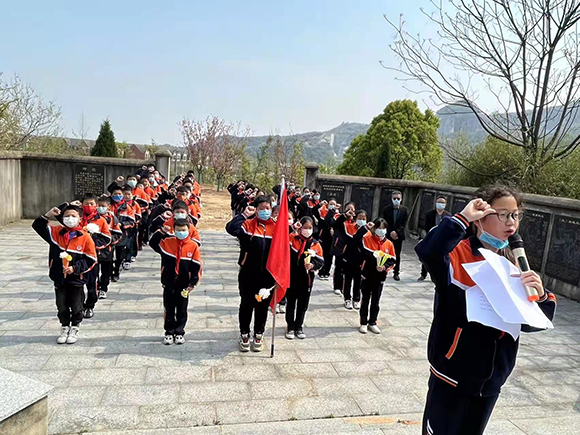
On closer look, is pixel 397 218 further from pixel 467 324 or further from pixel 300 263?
pixel 467 324

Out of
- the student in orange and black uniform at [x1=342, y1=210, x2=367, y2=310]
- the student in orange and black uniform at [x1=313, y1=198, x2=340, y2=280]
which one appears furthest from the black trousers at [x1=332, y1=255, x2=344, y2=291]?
the student in orange and black uniform at [x1=313, y1=198, x2=340, y2=280]

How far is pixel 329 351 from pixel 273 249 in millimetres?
1645

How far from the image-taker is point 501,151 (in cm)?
1423

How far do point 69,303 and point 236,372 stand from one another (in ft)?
7.46

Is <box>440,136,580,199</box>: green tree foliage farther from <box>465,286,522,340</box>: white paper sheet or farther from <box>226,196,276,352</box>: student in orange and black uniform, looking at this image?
<box>465,286,522,340</box>: white paper sheet

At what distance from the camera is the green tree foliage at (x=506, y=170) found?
11.5 metres

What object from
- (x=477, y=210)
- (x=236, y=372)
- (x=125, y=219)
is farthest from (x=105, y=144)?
(x=477, y=210)

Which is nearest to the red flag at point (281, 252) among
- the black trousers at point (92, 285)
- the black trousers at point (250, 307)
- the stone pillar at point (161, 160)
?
the black trousers at point (250, 307)

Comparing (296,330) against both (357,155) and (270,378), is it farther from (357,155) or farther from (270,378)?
(357,155)

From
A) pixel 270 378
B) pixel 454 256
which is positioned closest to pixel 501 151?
pixel 270 378

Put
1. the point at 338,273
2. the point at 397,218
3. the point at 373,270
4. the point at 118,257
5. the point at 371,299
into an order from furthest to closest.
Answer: the point at 397,218, the point at 338,273, the point at 118,257, the point at 371,299, the point at 373,270

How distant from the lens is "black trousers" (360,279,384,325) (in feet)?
21.3

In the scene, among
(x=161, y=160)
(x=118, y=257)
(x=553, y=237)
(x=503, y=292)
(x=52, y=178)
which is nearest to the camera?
(x=503, y=292)

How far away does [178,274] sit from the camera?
5.54m
